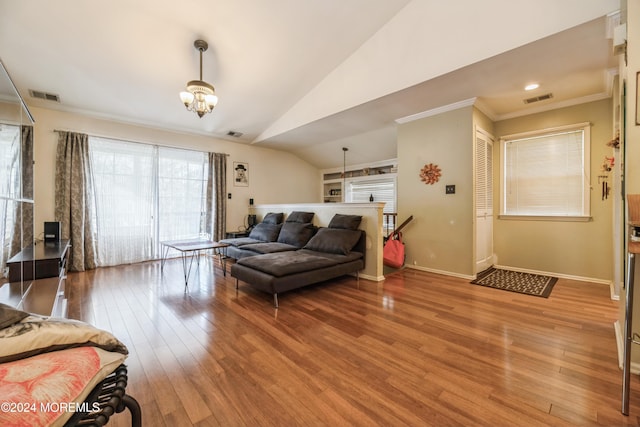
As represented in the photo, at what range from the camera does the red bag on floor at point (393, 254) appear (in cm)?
429

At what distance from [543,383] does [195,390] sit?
7.23ft

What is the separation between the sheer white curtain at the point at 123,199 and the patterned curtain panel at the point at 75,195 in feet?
0.47

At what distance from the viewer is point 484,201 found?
4297mm

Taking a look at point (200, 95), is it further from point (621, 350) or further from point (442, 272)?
point (621, 350)

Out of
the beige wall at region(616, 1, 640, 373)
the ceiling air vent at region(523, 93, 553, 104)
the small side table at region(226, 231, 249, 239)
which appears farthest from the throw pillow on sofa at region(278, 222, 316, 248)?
the ceiling air vent at region(523, 93, 553, 104)

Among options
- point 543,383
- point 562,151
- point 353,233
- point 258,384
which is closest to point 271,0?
point 353,233

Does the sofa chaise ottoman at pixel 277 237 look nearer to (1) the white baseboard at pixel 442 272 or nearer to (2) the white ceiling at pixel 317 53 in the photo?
(1) the white baseboard at pixel 442 272

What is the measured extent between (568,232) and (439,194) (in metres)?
1.96

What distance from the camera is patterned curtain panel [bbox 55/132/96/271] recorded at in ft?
14.4

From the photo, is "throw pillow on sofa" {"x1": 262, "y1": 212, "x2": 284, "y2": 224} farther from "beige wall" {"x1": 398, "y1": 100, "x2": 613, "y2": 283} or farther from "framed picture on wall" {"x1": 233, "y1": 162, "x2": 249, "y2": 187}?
"beige wall" {"x1": 398, "y1": 100, "x2": 613, "y2": 283}

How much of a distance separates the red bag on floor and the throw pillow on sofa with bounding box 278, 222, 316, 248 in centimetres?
131

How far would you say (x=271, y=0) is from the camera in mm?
2994

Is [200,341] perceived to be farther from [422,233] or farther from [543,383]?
[422,233]

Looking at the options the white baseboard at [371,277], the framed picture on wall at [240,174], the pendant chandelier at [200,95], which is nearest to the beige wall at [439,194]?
the white baseboard at [371,277]
